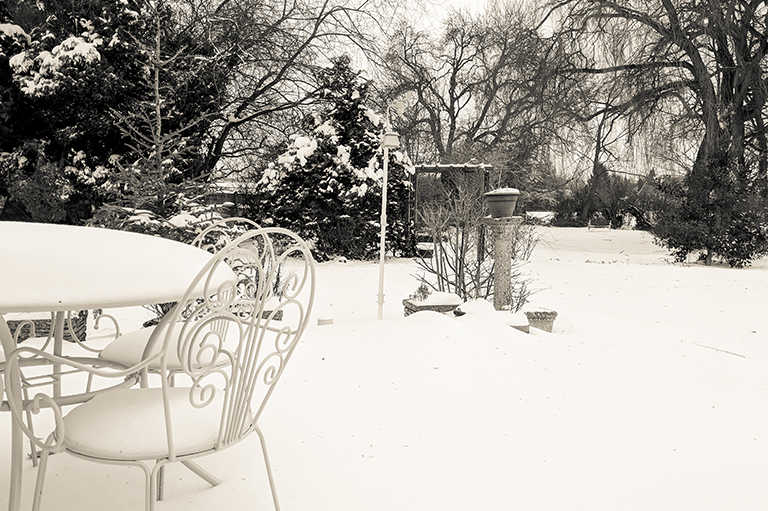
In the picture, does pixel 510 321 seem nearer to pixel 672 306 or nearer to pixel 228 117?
pixel 672 306

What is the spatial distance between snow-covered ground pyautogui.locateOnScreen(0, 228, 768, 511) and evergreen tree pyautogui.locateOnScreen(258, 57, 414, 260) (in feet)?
20.5

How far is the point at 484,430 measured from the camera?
2.29m

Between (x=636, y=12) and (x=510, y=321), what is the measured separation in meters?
8.38

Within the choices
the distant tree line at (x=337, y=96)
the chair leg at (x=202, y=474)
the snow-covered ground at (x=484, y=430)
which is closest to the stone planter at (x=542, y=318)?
the snow-covered ground at (x=484, y=430)

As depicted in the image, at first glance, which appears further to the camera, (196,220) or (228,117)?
(228,117)

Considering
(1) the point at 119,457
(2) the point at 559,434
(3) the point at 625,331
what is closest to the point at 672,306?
(3) the point at 625,331

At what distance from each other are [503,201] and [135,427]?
13.3 feet

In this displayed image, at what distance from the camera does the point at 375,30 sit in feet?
30.7

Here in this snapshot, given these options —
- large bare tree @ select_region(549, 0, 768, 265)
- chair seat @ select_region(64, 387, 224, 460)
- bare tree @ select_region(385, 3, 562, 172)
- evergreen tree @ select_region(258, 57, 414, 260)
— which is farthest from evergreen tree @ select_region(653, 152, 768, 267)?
chair seat @ select_region(64, 387, 224, 460)

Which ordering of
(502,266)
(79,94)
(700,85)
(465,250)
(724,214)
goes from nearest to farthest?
(502,266)
(465,250)
(79,94)
(724,214)
(700,85)

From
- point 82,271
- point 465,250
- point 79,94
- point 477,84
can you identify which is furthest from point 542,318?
point 477,84

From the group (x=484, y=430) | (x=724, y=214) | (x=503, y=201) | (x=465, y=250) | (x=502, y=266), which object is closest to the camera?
(x=484, y=430)

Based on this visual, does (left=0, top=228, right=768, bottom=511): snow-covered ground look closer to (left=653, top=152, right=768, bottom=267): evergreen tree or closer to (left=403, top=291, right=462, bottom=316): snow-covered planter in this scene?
(left=403, top=291, right=462, bottom=316): snow-covered planter

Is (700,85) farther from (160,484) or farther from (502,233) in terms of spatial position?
(160,484)
